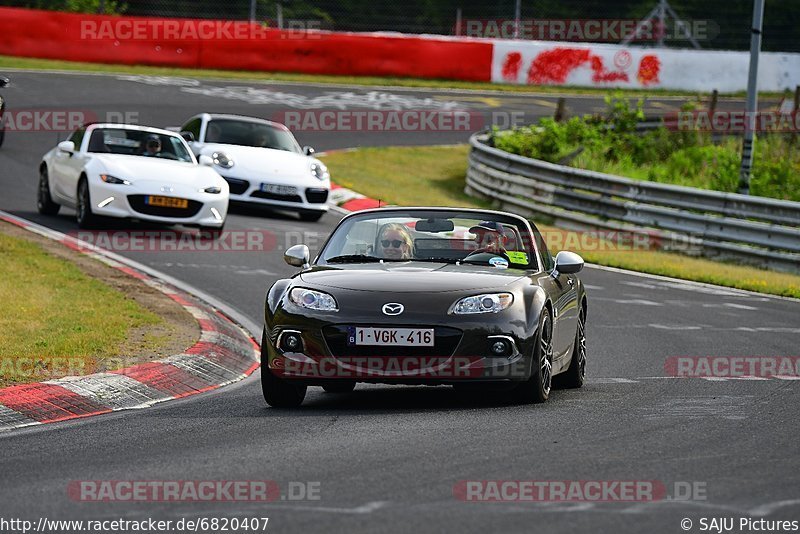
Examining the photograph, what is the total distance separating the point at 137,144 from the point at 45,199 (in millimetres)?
1741

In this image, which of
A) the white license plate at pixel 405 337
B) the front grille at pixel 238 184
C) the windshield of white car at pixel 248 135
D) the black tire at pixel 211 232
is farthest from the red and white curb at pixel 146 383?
the windshield of white car at pixel 248 135

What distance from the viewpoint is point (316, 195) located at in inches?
867

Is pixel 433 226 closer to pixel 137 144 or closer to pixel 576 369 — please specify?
pixel 576 369

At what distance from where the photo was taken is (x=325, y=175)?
22406 mm

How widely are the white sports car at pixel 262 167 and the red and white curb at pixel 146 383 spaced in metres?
8.33

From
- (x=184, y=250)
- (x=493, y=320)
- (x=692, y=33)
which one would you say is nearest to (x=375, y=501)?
(x=493, y=320)

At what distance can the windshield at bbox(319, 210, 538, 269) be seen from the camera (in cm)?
967

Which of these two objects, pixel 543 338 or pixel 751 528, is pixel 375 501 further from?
pixel 543 338

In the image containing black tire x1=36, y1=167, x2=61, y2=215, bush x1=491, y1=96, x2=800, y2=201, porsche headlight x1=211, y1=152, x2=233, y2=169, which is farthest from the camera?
bush x1=491, y1=96, x2=800, y2=201

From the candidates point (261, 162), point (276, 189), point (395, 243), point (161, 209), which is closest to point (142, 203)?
Result: point (161, 209)

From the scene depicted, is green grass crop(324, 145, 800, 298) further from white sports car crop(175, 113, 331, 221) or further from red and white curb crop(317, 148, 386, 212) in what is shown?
white sports car crop(175, 113, 331, 221)

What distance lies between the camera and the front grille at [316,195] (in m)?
21.9

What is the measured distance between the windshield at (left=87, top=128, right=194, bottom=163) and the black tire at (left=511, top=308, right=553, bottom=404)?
36.2 ft

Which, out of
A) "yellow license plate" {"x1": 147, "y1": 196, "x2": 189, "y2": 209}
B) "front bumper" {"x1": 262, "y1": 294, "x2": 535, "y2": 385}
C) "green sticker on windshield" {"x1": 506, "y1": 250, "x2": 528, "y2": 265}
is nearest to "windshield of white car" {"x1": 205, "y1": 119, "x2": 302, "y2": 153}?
"yellow license plate" {"x1": 147, "y1": 196, "x2": 189, "y2": 209}
